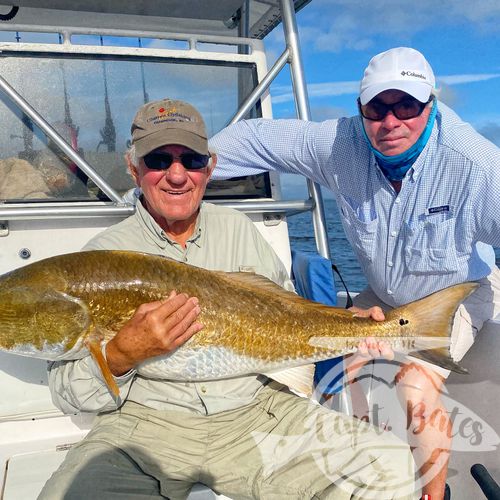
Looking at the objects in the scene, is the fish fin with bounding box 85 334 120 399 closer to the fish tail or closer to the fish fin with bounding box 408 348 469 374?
the fish tail

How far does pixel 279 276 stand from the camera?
11.0 ft

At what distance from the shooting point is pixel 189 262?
10.2ft

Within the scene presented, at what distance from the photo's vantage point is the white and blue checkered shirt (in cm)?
342

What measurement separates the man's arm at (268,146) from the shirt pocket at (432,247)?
2.65 ft

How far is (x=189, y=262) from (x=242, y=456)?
3.52 feet

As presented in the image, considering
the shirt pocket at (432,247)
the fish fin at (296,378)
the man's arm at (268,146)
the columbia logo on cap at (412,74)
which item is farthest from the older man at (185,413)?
the columbia logo on cap at (412,74)

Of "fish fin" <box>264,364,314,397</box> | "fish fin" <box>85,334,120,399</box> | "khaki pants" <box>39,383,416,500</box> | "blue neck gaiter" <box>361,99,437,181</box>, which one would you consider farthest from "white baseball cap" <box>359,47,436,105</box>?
"fish fin" <box>85,334,120,399</box>

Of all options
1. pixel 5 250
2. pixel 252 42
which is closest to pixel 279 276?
pixel 5 250

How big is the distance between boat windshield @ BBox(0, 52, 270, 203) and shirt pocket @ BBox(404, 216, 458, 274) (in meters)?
1.24

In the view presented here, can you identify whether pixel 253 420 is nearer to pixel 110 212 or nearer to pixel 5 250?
pixel 110 212

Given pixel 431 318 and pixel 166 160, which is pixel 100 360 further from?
pixel 431 318

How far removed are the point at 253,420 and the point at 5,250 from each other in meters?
1.94

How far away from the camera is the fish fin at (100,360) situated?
100.0 inches

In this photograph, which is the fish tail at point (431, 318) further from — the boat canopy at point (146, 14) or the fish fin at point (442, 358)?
the boat canopy at point (146, 14)
